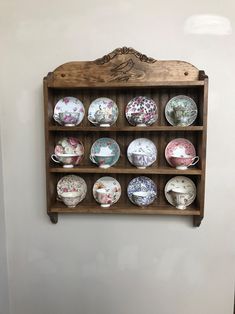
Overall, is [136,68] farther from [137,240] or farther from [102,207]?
[137,240]

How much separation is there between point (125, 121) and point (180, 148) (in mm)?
312

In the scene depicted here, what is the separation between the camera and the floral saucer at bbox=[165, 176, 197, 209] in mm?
1409

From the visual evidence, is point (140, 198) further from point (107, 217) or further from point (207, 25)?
point (207, 25)

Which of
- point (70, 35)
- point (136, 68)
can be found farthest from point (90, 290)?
point (70, 35)

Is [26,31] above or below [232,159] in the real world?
above

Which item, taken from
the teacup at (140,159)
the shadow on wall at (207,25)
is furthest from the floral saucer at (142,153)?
the shadow on wall at (207,25)

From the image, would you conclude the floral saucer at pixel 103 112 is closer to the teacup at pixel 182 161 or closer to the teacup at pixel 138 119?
the teacup at pixel 138 119

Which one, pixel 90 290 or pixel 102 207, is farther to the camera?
pixel 90 290

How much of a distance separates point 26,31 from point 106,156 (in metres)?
0.75

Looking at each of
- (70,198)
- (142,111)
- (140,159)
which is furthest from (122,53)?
(70,198)

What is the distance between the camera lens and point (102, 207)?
144 centimetres

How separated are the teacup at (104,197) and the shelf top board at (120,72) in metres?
0.52

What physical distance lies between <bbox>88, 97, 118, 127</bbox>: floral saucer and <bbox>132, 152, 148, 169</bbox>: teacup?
7.8 inches

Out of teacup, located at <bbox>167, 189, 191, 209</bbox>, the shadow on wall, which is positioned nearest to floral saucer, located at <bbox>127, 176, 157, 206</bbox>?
teacup, located at <bbox>167, 189, 191, 209</bbox>
